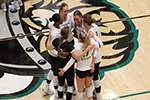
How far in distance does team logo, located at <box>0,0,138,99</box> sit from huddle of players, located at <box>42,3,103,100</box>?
2.89 ft

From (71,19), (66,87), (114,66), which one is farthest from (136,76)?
(71,19)

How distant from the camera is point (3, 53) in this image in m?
5.48

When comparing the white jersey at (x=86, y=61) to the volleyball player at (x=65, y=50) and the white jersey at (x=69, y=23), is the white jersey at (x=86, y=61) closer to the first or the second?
the volleyball player at (x=65, y=50)

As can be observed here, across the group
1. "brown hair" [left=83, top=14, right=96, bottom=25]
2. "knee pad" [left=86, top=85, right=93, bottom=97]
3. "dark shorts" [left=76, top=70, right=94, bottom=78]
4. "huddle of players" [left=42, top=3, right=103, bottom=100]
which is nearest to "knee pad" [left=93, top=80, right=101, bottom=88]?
"huddle of players" [left=42, top=3, right=103, bottom=100]

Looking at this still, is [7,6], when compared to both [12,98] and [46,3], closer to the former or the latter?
[46,3]

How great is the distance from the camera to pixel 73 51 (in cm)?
379

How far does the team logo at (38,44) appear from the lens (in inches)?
196

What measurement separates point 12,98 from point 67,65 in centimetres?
132

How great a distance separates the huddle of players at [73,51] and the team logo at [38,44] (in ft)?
2.89

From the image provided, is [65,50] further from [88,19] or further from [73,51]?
[88,19]

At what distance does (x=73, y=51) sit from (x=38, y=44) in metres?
2.05

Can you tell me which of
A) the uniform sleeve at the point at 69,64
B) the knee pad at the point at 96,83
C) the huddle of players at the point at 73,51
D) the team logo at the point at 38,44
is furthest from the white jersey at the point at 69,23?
the team logo at the point at 38,44

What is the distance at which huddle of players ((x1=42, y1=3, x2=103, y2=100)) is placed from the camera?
3811 millimetres

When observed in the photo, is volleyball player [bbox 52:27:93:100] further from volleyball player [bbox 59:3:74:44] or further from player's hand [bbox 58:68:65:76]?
volleyball player [bbox 59:3:74:44]
